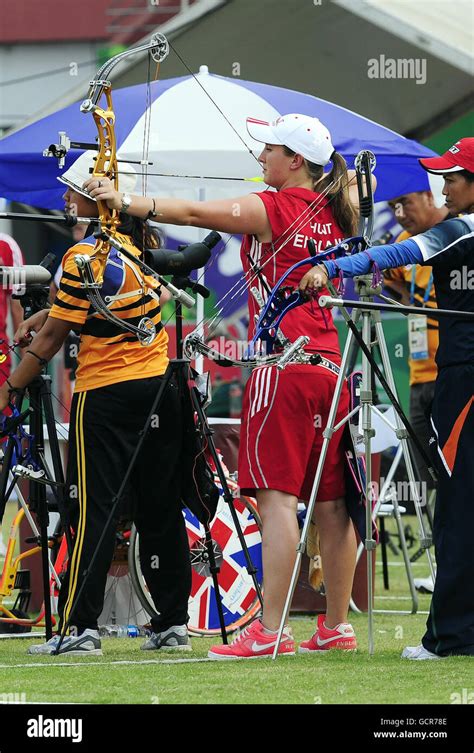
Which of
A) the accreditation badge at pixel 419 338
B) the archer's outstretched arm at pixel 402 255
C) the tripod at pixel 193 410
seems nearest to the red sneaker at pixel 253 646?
the tripod at pixel 193 410

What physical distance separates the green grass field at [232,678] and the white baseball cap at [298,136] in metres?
1.95

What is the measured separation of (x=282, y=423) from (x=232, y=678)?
42.6 inches

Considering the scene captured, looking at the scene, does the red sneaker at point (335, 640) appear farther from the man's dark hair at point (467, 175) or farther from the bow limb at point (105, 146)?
the man's dark hair at point (467, 175)

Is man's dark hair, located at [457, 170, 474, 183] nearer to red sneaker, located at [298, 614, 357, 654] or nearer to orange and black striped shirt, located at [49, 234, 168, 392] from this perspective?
orange and black striped shirt, located at [49, 234, 168, 392]

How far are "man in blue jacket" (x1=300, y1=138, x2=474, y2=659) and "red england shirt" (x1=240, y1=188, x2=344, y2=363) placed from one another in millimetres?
472

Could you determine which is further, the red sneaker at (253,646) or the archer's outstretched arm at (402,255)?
the red sneaker at (253,646)

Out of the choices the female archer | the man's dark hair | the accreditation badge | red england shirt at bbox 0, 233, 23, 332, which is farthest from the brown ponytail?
the accreditation badge

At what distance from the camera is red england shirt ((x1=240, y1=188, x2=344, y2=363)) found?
568 centimetres

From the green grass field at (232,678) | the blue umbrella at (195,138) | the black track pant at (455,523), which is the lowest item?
the green grass field at (232,678)

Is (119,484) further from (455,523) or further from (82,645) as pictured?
(455,523)

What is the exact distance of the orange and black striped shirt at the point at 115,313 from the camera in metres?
5.86

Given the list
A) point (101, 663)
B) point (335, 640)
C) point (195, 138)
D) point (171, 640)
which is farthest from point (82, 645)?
point (195, 138)

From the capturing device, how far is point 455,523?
554 centimetres
